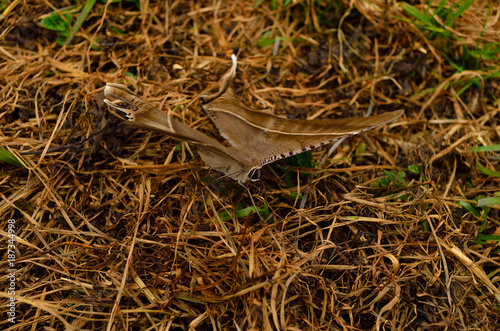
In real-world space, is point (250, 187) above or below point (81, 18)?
below

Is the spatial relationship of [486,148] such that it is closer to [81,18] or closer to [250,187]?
[250,187]

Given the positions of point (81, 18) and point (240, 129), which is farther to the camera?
point (81, 18)

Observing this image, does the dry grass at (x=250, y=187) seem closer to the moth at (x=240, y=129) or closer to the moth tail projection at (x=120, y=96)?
the moth at (x=240, y=129)

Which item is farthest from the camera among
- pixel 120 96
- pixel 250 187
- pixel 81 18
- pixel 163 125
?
pixel 81 18

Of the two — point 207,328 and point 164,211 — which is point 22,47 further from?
point 207,328

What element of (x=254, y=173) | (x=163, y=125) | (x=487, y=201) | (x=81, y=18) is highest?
(x=81, y=18)

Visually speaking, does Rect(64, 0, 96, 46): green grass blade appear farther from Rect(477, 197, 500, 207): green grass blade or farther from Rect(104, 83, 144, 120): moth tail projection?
Rect(477, 197, 500, 207): green grass blade

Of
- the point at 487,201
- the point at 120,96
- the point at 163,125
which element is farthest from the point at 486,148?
the point at 120,96
